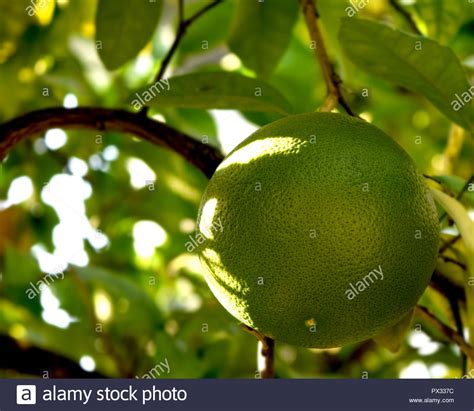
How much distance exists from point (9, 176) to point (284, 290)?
51.0 inches

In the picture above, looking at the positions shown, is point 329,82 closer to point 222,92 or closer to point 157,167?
point 222,92

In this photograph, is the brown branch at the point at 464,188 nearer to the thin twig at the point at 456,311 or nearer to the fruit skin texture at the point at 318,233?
the thin twig at the point at 456,311

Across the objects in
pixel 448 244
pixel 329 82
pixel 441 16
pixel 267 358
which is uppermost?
pixel 441 16

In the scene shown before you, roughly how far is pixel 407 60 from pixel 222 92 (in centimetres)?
25

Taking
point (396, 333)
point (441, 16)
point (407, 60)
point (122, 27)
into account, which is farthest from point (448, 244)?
point (122, 27)

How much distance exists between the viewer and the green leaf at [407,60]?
90 centimetres

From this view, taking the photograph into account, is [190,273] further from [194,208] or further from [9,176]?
[9,176]

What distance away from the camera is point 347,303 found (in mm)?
704

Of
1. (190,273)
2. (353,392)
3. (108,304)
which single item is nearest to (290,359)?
(190,273)

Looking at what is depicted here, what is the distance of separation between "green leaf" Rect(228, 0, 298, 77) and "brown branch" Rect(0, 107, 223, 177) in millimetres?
334

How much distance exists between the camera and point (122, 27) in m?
1.19

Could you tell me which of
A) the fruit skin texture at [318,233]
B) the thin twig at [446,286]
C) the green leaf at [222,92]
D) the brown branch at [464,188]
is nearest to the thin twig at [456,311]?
the thin twig at [446,286]

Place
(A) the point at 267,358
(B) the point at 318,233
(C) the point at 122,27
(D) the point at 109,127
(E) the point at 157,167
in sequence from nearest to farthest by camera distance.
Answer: (B) the point at 318,233 → (A) the point at 267,358 → (D) the point at 109,127 → (C) the point at 122,27 → (E) the point at 157,167

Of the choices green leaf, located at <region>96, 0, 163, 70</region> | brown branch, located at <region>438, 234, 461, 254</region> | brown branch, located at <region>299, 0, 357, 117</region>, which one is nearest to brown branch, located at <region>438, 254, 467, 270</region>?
brown branch, located at <region>438, 234, 461, 254</region>
